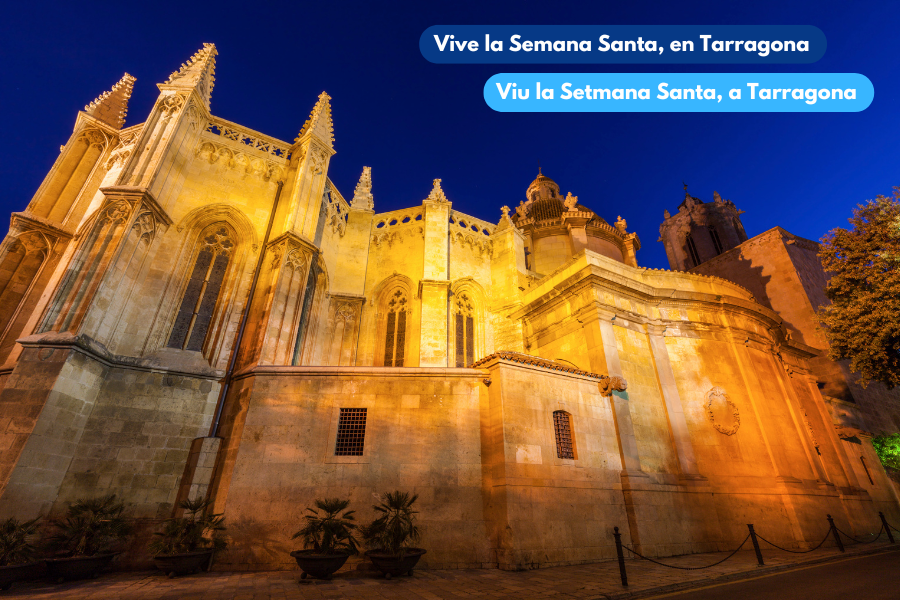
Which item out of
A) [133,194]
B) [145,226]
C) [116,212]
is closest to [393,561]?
[145,226]

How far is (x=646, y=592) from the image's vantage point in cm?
769

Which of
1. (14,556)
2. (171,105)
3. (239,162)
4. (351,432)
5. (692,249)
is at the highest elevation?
(692,249)

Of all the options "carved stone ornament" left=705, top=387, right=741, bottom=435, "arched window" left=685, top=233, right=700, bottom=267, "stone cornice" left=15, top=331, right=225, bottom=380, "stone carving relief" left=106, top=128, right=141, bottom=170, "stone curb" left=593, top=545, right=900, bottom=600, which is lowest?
"stone curb" left=593, top=545, right=900, bottom=600

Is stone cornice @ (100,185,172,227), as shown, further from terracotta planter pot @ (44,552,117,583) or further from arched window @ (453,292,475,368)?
arched window @ (453,292,475,368)

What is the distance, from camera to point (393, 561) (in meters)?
8.93

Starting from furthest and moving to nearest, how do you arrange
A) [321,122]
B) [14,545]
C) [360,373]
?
[321,122]
[360,373]
[14,545]

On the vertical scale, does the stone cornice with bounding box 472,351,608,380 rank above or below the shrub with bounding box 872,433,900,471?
above

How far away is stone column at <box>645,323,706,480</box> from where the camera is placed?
48.7ft

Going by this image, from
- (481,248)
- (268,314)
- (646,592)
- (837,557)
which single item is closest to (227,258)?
(268,314)

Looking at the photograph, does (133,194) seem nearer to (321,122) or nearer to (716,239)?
(321,122)

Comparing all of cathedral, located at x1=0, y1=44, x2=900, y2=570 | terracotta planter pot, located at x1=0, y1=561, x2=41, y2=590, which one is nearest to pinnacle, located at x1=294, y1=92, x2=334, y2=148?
cathedral, located at x1=0, y1=44, x2=900, y2=570

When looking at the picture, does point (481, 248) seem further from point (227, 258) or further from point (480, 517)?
point (480, 517)

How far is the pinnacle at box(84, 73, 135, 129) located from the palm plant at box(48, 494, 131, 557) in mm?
17320

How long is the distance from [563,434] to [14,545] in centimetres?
1321
